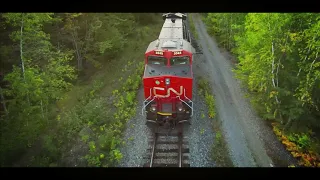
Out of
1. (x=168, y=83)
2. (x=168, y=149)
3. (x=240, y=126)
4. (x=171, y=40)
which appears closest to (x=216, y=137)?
(x=240, y=126)

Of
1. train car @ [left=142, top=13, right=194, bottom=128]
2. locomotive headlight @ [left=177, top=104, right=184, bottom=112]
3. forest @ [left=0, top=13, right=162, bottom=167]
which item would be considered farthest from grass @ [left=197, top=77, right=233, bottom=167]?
forest @ [left=0, top=13, right=162, bottom=167]

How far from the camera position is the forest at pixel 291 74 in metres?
10.7

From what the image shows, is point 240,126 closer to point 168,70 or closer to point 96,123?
point 168,70

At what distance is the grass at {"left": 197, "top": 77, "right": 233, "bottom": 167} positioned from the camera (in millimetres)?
10202

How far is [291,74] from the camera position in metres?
11.6

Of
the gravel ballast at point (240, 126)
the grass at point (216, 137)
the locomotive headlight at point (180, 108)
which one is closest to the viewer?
the grass at point (216, 137)

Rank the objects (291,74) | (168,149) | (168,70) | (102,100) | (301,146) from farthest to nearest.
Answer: (102,100), (291,74), (301,146), (168,70), (168,149)

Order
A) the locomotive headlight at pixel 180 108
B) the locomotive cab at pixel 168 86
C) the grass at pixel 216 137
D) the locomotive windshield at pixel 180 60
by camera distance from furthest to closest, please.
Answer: the locomotive headlight at pixel 180 108, the locomotive windshield at pixel 180 60, the locomotive cab at pixel 168 86, the grass at pixel 216 137

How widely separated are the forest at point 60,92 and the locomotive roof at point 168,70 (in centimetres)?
295

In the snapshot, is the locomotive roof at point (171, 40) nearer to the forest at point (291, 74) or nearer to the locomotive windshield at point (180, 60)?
the locomotive windshield at point (180, 60)

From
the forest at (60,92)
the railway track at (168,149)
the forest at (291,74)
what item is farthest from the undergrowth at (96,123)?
the forest at (291,74)

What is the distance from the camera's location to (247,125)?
12.6 meters

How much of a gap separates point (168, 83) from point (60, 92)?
22.8ft

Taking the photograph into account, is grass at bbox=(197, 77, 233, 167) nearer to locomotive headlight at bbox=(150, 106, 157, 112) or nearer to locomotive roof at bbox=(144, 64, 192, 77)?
locomotive headlight at bbox=(150, 106, 157, 112)
